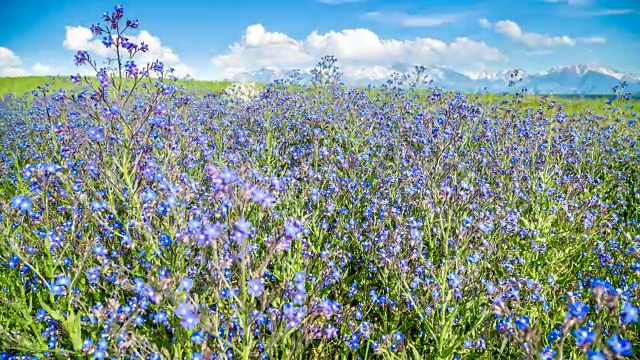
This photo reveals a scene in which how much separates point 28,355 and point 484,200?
4920 mm

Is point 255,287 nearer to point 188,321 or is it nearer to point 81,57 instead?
point 188,321

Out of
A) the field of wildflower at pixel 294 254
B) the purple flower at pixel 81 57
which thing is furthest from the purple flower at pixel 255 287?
the purple flower at pixel 81 57

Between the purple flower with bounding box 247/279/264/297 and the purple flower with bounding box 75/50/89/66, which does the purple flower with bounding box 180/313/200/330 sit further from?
the purple flower with bounding box 75/50/89/66

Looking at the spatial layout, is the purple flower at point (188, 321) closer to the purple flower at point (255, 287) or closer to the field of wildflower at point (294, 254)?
the field of wildflower at point (294, 254)

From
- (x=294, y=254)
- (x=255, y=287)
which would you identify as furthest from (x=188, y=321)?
(x=294, y=254)

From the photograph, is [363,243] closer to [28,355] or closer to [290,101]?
[28,355]

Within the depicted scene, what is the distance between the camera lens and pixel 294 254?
4.21 m

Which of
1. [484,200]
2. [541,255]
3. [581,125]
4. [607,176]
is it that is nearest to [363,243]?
[484,200]

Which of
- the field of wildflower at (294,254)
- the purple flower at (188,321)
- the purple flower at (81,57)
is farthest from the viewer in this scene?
the purple flower at (81,57)

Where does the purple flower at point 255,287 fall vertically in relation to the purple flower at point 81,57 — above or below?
below

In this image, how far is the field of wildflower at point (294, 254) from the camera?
2.49m

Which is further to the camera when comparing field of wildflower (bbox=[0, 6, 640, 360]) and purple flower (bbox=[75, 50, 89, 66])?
purple flower (bbox=[75, 50, 89, 66])

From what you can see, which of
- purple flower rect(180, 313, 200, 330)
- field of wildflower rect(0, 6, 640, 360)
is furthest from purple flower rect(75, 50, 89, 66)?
purple flower rect(180, 313, 200, 330)

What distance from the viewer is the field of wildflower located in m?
2.49
